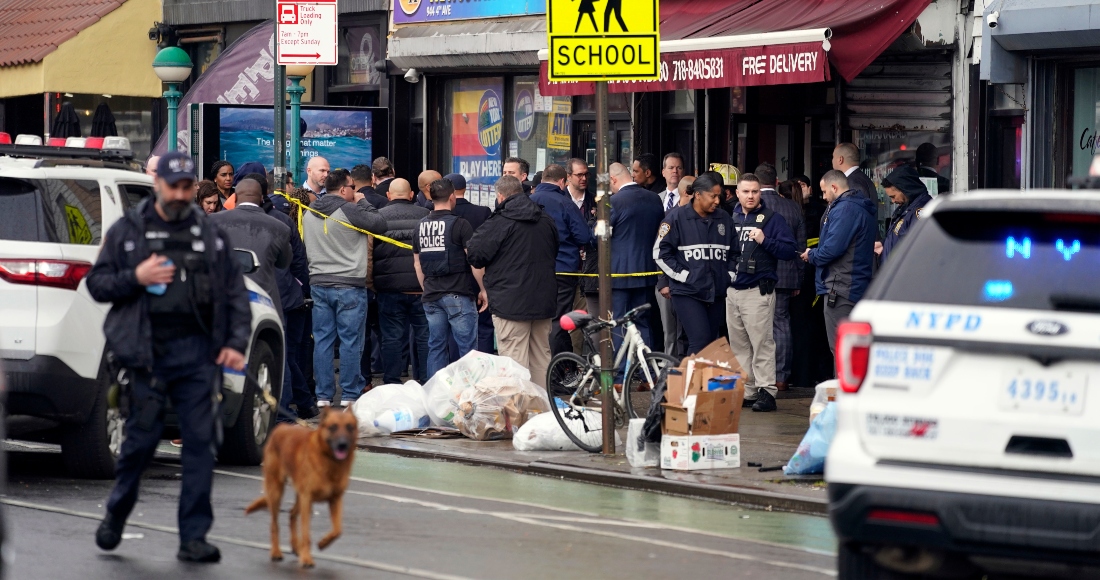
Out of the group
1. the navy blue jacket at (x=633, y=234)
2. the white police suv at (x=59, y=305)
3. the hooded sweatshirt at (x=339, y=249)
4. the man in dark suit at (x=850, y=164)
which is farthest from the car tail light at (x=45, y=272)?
the man in dark suit at (x=850, y=164)

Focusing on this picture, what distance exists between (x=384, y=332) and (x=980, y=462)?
9554 millimetres

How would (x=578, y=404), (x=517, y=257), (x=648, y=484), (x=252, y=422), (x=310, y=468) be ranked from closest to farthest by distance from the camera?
1. (x=310, y=468)
2. (x=648, y=484)
3. (x=252, y=422)
4. (x=578, y=404)
5. (x=517, y=257)

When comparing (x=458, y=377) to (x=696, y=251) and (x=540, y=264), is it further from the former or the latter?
(x=696, y=251)

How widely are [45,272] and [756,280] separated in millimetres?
6493

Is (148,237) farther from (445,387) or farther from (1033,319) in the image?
(445,387)

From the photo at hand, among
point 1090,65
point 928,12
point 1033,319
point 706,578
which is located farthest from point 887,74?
point 1033,319

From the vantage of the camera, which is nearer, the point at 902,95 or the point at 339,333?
the point at 339,333

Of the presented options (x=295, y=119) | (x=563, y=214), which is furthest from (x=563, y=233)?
(x=295, y=119)

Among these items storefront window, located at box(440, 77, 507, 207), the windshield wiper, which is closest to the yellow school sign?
the windshield wiper

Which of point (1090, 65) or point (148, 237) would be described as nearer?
point (148, 237)

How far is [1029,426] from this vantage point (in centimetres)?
573

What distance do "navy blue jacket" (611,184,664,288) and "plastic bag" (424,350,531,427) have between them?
2.32 metres

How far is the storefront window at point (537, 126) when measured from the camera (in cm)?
1958

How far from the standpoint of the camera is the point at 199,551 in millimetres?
7543
